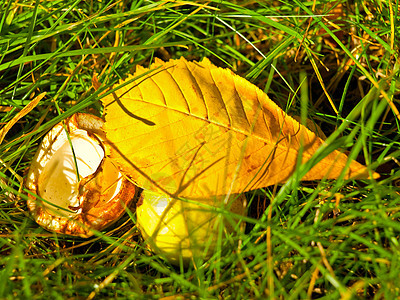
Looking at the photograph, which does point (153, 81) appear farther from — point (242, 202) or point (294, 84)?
point (294, 84)

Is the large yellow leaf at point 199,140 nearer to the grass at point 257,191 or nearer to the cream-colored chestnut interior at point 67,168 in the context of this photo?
the grass at point 257,191

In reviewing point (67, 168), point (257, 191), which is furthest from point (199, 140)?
point (67, 168)

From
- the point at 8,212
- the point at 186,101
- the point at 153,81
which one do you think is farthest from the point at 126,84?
the point at 8,212

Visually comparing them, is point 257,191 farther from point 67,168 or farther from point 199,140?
point 67,168

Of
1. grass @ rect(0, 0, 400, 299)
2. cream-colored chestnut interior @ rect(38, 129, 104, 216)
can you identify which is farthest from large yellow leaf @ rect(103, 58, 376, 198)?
cream-colored chestnut interior @ rect(38, 129, 104, 216)

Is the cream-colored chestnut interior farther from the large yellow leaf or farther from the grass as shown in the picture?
the large yellow leaf

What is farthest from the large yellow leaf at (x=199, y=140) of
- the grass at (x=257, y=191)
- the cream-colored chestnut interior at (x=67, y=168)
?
the cream-colored chestnut interior at (x=67, y=168)
